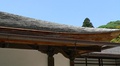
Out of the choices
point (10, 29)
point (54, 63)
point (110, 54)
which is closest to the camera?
point (10, 29)

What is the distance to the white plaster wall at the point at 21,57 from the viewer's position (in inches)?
250

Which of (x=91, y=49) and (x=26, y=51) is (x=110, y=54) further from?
(x=26, y=51)

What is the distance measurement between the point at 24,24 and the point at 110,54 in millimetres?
5224

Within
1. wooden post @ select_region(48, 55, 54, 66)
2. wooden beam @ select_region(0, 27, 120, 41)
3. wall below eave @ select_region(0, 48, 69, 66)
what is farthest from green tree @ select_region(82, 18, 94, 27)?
wooden post @ select_region(48, 55, 54, 66)

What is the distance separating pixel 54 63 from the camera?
7078 millimetres

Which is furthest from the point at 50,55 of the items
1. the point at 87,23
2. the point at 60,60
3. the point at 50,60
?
the point at 87,23

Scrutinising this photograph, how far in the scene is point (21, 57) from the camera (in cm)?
656

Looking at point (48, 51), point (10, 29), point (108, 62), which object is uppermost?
point (10, 29)

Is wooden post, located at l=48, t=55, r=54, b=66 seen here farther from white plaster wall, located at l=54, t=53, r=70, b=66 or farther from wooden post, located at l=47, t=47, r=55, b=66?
white plaster wall, located at l=54, t=53, r=70, b=66

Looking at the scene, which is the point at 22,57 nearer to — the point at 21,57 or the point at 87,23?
the point at 21,57

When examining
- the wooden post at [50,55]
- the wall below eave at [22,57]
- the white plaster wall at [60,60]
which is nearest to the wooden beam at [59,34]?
the wooden post at [50,55]

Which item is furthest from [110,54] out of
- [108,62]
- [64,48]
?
[64,48]

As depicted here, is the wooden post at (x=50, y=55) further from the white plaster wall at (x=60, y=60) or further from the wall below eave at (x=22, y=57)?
the white plaster wall at (x=60, y=60)

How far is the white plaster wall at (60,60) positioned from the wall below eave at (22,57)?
0.13 ft
